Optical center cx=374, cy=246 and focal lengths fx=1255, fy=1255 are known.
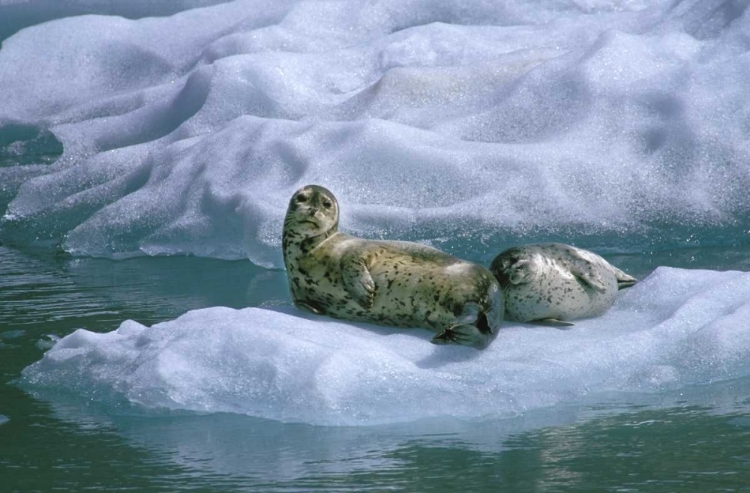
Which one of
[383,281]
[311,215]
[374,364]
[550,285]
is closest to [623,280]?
[550,285]

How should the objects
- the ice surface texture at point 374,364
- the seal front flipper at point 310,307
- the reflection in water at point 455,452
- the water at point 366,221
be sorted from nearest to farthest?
the reflection in water at point 455,452 → the water at point 366,221 → the ice surface texture at point 374,364 → the seal front flipper at point 310,307

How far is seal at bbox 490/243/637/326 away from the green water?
72 centimetres

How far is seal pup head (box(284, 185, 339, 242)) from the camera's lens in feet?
14.7

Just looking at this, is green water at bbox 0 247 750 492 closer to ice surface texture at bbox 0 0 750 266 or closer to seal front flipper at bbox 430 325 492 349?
seal front flipper at bbox 430 325 492 349

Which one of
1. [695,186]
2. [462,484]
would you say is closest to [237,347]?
[462,484]

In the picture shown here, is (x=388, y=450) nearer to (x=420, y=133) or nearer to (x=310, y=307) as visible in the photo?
(x=310, y=307)

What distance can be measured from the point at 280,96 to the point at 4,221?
182 cm

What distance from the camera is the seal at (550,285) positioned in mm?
4410

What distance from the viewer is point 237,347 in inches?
152

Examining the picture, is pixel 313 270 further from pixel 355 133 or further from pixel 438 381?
pixel 355 133

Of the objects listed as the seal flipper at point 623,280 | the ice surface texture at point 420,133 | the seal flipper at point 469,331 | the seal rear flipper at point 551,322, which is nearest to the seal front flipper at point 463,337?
the seal flipper at point 469,331

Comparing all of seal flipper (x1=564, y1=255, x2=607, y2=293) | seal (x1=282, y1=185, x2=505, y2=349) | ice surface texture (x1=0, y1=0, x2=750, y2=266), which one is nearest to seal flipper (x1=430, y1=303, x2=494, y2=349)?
seal (x1=282, y1=185, x2=505, y2=349)

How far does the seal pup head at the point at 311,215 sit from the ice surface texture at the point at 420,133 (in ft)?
4.66

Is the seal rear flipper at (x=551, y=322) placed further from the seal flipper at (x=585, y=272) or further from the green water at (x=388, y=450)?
the green water at (x=388, y=450)
